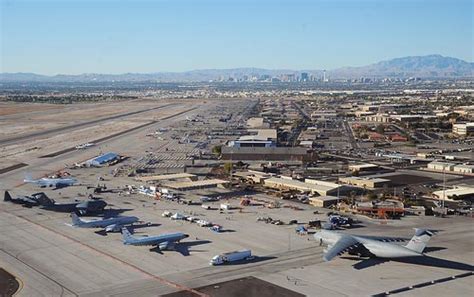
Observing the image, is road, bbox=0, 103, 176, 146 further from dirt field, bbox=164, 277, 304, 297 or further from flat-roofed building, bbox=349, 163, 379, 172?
dirt field, bbox=164, 277, 304, 297

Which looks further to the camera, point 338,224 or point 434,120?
point 434,120

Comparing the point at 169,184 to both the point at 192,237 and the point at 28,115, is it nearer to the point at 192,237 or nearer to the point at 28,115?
the point at 192,237

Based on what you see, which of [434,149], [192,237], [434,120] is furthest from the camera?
[434,120]

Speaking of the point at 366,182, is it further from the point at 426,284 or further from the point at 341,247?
the point at 426,284

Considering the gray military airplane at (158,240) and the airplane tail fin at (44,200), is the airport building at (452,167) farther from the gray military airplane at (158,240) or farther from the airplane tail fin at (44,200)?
the airplane tail fin at (44,200)

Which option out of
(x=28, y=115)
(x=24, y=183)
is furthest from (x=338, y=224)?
(x=28, y=115)

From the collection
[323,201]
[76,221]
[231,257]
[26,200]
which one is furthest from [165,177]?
[231,257]
